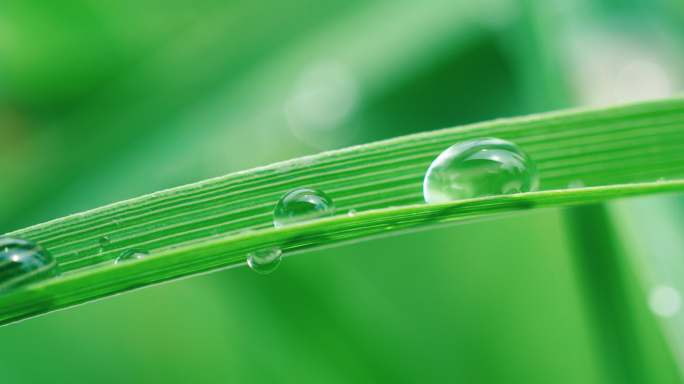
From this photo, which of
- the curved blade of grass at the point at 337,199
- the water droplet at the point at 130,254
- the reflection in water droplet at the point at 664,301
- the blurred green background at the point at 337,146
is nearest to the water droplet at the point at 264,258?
the curved blade of grass at the point at 337,199

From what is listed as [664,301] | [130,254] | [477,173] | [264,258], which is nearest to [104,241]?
[130,254]

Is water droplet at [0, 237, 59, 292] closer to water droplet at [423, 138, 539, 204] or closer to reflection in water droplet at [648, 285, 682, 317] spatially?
water droplet at [423, 138, 539, 204]

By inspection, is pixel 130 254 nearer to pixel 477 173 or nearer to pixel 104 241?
pixel 104 241

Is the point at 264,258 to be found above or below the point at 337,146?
below

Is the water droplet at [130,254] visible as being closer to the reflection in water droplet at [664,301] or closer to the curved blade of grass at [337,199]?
the curved blade of grass at [337,199]

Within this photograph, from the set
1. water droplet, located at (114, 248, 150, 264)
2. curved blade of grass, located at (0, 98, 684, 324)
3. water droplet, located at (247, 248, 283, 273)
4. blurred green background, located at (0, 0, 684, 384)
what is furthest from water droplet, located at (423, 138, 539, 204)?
blurred green background, located at (0, 0, 684, 384)
